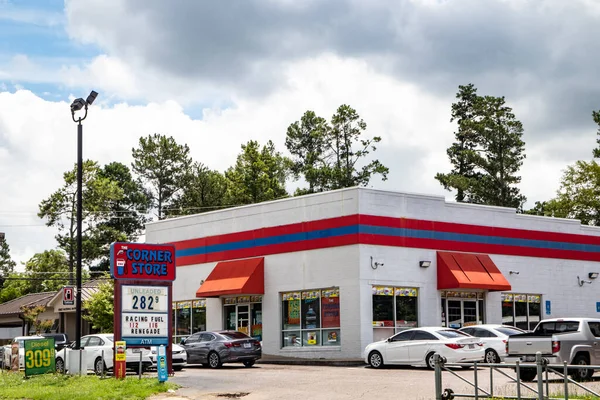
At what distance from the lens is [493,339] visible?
2886 cm

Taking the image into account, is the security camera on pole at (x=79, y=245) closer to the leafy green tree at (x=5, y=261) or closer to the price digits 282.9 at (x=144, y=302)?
the price digits 282.9 at (x=144, y=302)

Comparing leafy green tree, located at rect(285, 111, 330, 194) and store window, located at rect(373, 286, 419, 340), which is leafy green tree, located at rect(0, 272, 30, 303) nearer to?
leafy green tree, located at rect(285, 111, 330, 194)

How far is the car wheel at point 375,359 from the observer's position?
30344 millimetres

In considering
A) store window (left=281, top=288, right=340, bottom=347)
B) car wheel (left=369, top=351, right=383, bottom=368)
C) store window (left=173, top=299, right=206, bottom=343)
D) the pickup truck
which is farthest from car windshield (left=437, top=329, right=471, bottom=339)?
store window (left=173, top=299, right=206, bottom=343)

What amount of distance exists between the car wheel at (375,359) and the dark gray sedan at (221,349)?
4.51 m

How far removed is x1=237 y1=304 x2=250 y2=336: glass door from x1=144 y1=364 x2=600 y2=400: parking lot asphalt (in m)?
9.16

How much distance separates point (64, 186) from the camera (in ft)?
242

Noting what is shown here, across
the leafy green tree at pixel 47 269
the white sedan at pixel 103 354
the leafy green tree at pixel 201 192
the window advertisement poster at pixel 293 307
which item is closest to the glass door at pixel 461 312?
the window advertisement poster at pixel 293 307

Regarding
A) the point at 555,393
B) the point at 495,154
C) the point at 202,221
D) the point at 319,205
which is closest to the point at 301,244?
the point at 319,205

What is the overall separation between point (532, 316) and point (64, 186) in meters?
45.7

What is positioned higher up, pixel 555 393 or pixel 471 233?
pixel 471 233

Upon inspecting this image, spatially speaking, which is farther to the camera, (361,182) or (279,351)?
(361,182)

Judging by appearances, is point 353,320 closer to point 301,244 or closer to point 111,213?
point 301,244

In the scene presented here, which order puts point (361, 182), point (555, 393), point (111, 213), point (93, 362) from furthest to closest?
point (111, 213) < point (361, 182) < point (93, 362) < point (555, 393)
